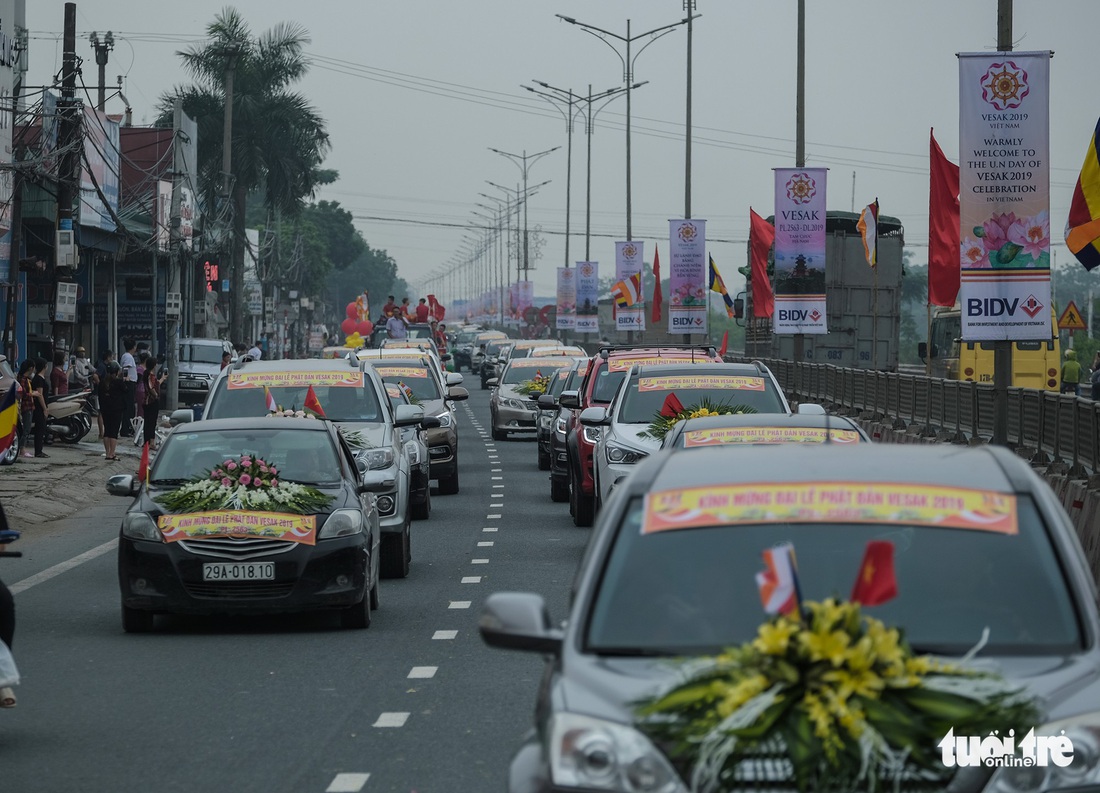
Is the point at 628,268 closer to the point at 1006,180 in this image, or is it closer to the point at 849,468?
the point at 1006,180

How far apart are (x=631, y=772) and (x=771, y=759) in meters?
0.36

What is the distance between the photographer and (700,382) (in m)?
17.6

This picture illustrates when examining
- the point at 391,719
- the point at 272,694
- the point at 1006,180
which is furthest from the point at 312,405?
the point at 391,719

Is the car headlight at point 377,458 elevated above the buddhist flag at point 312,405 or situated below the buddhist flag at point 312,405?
below

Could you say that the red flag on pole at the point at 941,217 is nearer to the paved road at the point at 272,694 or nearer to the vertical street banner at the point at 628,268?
the paved road at the point at 272,694

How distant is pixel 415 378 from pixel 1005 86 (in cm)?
1080

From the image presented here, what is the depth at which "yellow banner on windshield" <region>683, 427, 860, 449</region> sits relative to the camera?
11.6m

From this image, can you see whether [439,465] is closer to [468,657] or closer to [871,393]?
[871,393]

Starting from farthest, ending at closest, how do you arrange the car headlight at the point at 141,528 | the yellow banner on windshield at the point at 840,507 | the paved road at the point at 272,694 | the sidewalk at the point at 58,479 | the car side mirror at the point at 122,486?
the sidewalk at the point at 58,479
the car side mirror at the point at 122,486
the car headlight at the point at 141,528
the paved road at the point at 272,694
the yellow banner on windshield at the point at 840,507

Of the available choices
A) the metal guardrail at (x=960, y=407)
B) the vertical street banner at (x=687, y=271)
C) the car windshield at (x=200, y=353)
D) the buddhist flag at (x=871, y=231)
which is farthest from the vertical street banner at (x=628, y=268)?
the buddhist flag at (x=871, y=231)

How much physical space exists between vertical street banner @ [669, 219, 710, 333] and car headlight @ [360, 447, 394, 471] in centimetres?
2828

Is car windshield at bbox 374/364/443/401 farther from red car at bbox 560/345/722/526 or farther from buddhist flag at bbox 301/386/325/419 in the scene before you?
buddhist flag at bbox 301/386/325/419

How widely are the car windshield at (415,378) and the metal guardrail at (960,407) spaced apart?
6.89 metres

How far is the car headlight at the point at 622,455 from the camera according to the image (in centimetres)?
1664
